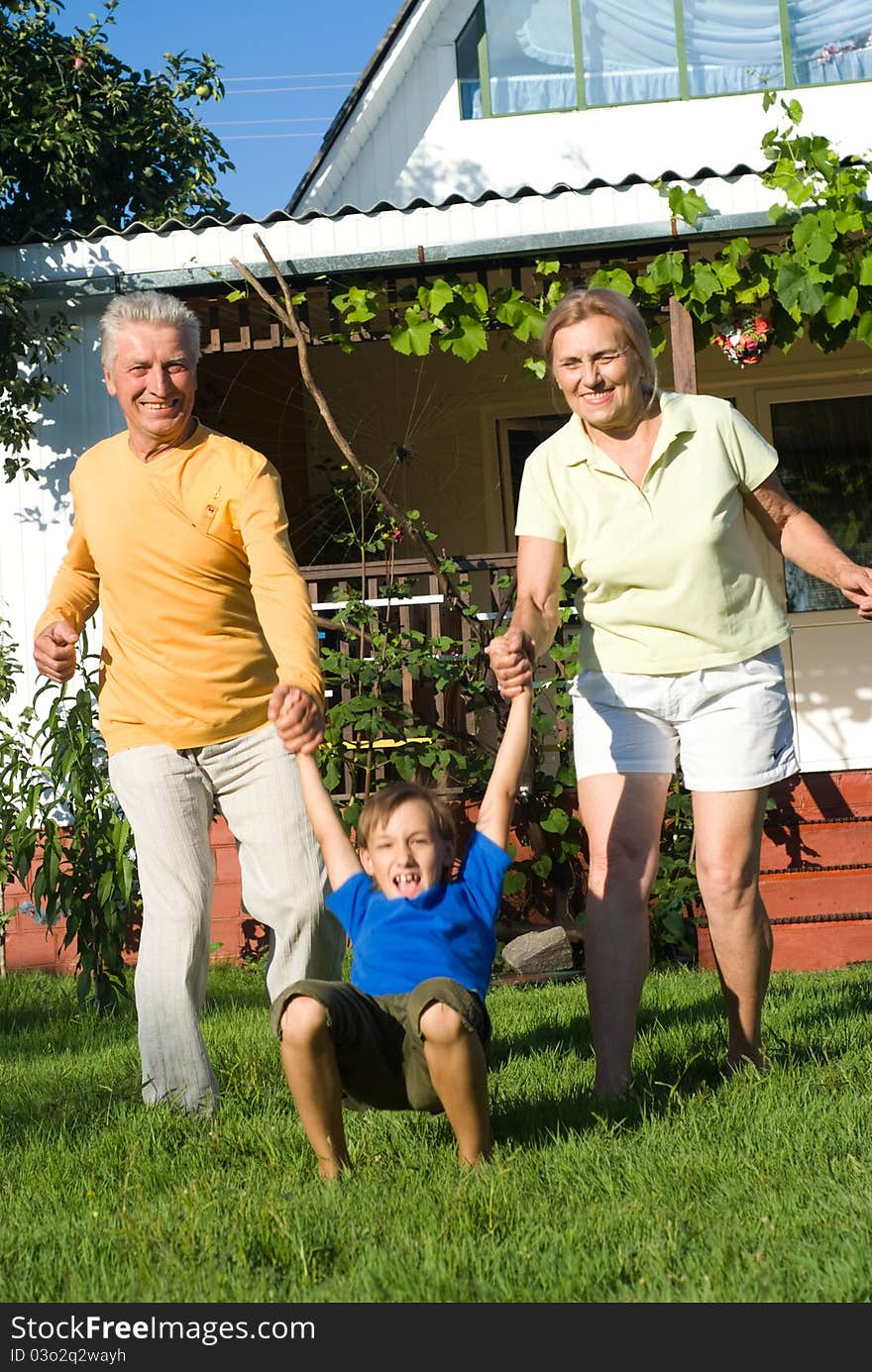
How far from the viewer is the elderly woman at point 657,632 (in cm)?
361

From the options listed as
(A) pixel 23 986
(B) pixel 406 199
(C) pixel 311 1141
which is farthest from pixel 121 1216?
(B) pixel 406 199

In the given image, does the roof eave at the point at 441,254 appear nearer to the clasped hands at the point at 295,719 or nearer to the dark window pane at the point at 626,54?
the dark window pane at the point at 626,54

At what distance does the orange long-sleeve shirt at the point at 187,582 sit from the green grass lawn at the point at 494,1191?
0.97 metres

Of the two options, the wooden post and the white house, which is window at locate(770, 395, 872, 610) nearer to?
the white house

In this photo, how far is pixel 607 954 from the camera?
12.0 ft

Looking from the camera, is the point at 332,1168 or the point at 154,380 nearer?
the point at 332,1168

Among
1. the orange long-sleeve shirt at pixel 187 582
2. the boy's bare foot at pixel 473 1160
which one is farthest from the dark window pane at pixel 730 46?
the boy's bare foot at pixel 473 1160

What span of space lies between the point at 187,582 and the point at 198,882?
2.42ft

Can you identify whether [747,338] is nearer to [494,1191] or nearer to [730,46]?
[730,46]

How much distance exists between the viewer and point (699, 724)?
3654mm

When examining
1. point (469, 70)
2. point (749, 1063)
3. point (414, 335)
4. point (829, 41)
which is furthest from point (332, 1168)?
point (829, 41)

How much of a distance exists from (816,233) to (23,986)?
16.1ft

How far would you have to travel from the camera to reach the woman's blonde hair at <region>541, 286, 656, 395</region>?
3.59 meters

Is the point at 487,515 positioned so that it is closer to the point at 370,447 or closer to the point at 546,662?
the point at 370,447
